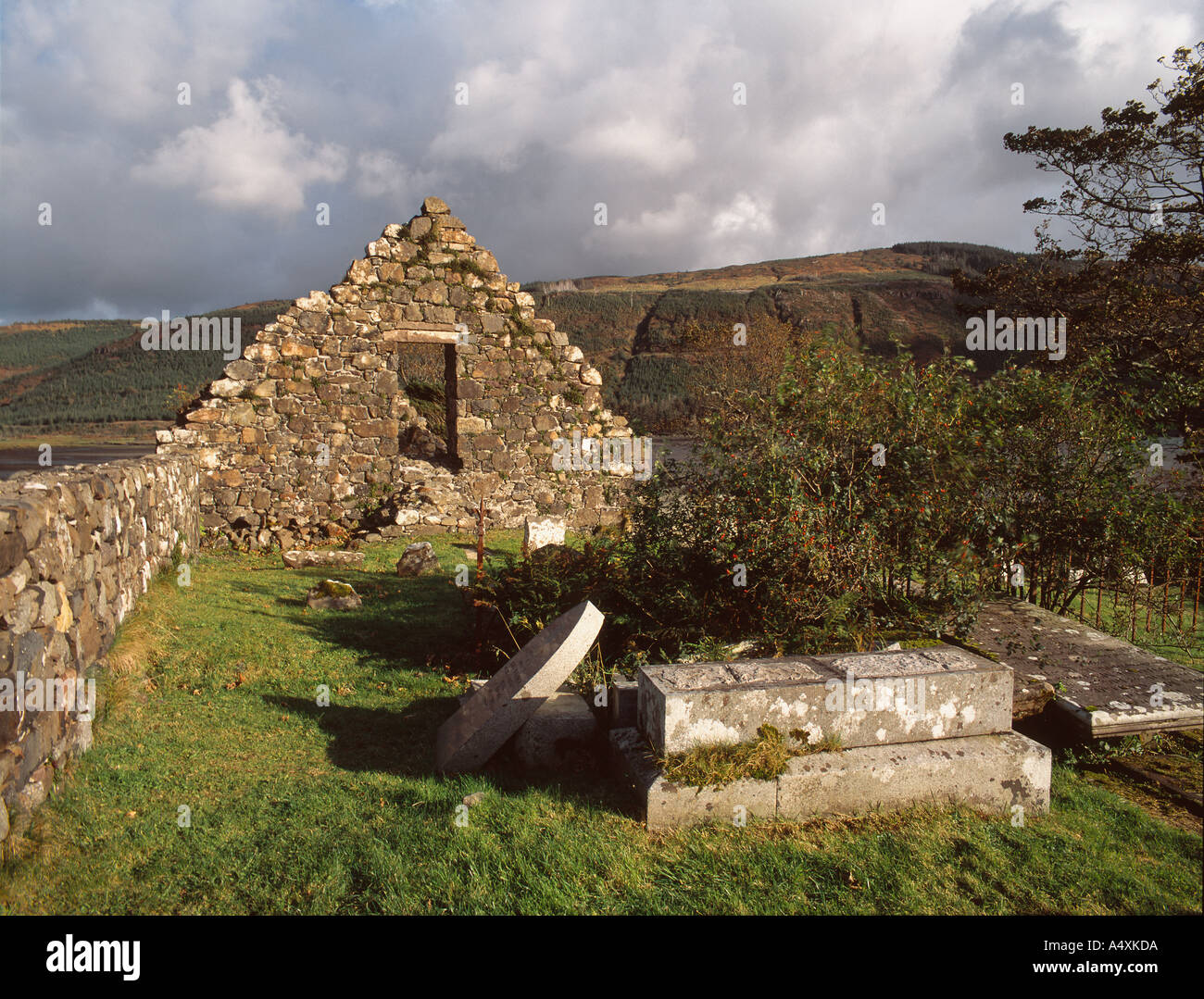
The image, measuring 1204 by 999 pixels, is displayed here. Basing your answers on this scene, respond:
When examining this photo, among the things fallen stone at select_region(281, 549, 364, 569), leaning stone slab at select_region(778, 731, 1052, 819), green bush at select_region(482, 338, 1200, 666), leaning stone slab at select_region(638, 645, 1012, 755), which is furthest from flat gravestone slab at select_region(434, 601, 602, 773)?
fallen stone at select_region(281, 549, 364, 569)

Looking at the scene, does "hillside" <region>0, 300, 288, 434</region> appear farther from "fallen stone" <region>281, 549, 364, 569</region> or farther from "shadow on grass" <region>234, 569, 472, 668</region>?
"shadow on grass" <region>234, 569, 472, 668</region>

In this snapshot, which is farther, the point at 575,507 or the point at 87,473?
the point at 575,507

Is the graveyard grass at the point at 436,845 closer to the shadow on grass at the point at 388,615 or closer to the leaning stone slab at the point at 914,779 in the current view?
the leaning stone slab at the point at 914,779

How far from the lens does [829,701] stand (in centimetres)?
404

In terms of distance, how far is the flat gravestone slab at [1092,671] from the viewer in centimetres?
455

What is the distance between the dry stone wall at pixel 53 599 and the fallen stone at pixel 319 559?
10.3 feet

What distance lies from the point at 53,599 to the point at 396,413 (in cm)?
918

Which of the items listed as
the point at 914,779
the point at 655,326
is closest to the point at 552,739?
the point at 914,779

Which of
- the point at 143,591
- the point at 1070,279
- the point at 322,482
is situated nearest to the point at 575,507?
the point at 322,482

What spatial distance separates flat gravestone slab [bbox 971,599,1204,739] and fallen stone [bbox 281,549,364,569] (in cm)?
763

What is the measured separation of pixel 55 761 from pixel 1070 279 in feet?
57.7

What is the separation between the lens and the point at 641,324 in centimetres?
5297

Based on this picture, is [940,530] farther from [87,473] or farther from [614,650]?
[87,473]

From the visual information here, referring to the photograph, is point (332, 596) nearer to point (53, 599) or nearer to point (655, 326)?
point (53, 599)
